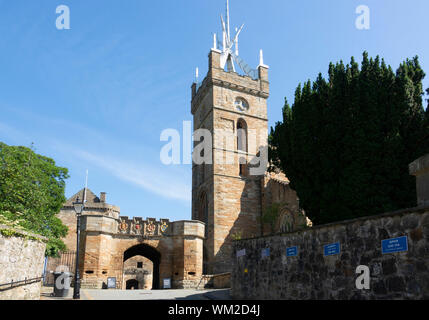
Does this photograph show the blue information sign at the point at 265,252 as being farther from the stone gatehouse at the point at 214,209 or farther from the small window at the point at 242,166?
the small window at the point at 242,166

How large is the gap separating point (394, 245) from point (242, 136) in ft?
93.4

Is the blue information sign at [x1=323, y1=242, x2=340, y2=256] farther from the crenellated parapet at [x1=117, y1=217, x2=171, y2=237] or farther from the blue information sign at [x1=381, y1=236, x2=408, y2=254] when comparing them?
the crenellated parapet at [x1=117, y1=217, x2=171, y2=237]

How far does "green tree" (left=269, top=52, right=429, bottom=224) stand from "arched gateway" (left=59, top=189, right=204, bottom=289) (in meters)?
9.94

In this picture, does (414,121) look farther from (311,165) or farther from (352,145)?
(311,165)

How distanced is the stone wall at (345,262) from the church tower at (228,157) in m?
17.2

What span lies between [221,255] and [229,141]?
1021 cm

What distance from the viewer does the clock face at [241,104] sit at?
36094mm

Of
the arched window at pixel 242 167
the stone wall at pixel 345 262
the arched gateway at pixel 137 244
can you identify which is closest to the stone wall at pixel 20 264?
the stone wall at pixel 345 262

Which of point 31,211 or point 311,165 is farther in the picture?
point 31,211

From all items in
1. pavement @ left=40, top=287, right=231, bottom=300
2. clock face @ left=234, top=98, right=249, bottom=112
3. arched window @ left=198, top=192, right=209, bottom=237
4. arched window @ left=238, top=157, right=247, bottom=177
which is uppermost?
clock face @ left=234, top=98, right=249, bottom=112

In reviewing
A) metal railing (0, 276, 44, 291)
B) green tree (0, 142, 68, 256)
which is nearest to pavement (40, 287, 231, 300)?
green tree (0, 142, 68, 256)

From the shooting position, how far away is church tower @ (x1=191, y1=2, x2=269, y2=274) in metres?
30.9
